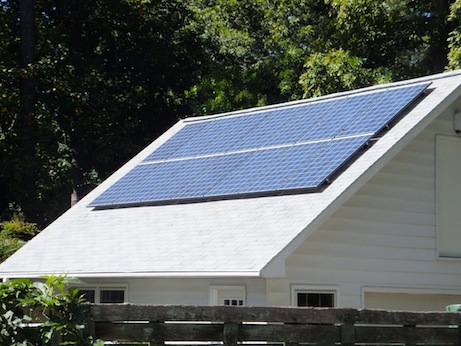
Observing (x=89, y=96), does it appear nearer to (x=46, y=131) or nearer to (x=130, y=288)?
(x=46, y=131)

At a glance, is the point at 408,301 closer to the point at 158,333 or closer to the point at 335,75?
the point at 158,333

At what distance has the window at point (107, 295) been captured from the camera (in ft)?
64.0

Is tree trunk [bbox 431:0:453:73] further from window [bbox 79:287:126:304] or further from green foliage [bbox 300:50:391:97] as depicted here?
window [bbox 79:287:126:304]

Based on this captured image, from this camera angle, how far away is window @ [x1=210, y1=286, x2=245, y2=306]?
17.1m

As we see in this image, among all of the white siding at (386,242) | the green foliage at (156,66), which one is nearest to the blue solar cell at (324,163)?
the white siding at (386,242)

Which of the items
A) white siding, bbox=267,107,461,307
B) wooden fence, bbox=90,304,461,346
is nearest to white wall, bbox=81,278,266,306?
white siding, bbox=267,107,461,307

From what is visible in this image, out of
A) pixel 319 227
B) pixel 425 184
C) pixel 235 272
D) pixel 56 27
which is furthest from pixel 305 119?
pixel 56 27

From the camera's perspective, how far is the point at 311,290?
683 inches

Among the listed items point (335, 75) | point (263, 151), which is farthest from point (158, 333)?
point (335, 75)

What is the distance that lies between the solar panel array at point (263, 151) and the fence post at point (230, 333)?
5.98 m

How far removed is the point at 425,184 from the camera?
19.5 m

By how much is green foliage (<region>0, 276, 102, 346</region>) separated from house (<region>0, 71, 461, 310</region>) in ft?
16.1

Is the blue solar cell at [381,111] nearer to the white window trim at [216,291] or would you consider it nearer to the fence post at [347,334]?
the white window trim at [216,291]

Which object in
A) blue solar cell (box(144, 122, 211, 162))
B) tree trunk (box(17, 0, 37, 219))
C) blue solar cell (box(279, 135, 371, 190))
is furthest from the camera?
tree trunk (box(17, 0, 37, 219))
